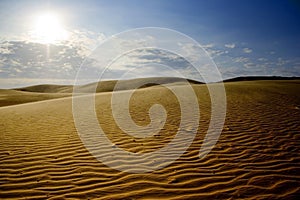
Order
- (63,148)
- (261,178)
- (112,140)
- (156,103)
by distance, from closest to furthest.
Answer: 1. (261,178)
2. (63,148)
3. (112,140)
4. (156,103)

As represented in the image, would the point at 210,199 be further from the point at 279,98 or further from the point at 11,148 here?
the point at 279,98

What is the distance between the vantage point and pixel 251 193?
4227 mm

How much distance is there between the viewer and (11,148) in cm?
685

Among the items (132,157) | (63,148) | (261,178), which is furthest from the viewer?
(63,148)

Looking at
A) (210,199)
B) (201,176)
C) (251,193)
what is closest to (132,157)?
(201,176)

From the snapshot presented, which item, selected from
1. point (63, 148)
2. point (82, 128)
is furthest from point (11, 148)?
point (82, 128)

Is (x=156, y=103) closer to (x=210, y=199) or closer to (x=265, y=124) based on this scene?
(x=265, y=124)

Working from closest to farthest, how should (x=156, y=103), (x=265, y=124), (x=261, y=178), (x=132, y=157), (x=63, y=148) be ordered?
1. (x=261, y=178)
2. (x=132, y=157)
3. (x=63, y=148)
4. (x=265, y=124)
5. (x=156, y=103)

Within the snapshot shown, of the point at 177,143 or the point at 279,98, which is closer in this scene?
the point at 177,143

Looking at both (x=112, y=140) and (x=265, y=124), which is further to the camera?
(x=265, y=124)

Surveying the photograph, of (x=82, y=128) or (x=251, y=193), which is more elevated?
(x=82, y=128)

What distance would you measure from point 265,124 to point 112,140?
18.4 ft

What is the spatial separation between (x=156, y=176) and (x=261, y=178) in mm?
2112

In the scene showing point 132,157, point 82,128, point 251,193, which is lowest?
point 251,193
